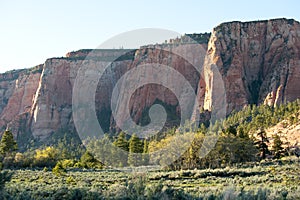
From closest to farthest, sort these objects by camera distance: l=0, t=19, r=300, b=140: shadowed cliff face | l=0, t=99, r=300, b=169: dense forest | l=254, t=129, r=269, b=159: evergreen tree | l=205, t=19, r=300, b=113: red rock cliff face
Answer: l=0, t=99, r=300, b=169: dense forest
l=254, t=129, r=269, b=159: evergreen tree
l=205, t=19, r=300, b=113: red rock cliff face
l=0, t=19, r=300, b=140: shadowed cliff face

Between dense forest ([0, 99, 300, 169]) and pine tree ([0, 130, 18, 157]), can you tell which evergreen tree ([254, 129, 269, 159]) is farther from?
pine tree ([0, 130, 18, 157])

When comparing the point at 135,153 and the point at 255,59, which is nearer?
the point at 135,153

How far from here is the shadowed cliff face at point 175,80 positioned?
10475 centimetres

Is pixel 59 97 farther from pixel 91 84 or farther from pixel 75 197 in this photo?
pixel 75 197

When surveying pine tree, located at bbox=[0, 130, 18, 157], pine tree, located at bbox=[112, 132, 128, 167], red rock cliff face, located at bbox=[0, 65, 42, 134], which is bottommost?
pine tree, located at bbox=[112, 132, 128, 167]

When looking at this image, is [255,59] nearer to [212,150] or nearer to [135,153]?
[135,153]

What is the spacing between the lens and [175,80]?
126000 millimetres

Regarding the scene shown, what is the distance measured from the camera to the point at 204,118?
10056 cm

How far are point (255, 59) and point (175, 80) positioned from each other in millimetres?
26029

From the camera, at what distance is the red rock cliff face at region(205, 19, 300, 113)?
10206 centimetres

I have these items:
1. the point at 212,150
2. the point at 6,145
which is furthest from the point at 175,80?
the point at 212,150

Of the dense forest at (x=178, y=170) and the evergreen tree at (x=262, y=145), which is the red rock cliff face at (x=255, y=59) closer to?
the dense forest at (x=178, y=170)

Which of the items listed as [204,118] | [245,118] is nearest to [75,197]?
[245,118]

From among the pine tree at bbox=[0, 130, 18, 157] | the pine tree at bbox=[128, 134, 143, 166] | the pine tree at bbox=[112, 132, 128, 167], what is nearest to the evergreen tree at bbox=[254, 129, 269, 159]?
the pine tree at bbox=[128, 134, 143, 166]
